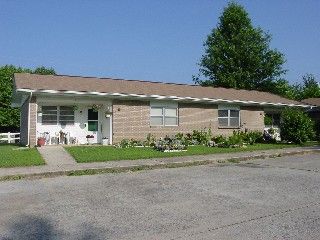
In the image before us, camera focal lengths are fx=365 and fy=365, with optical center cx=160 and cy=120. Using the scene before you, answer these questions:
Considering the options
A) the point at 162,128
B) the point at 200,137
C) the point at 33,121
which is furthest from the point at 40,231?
the point at 200,137

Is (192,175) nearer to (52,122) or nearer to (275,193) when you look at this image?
(275,193)

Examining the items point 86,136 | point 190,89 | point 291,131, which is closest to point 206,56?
point 190,89

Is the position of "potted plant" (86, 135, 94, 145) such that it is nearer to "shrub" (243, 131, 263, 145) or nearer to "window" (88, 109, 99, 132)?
"window" (88, 109, 99, 132)

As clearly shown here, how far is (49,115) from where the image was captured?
20.4 m

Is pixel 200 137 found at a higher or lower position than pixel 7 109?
lower

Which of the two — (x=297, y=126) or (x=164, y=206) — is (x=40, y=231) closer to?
(x=164, y=206)

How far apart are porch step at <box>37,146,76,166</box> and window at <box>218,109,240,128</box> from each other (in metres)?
12.0

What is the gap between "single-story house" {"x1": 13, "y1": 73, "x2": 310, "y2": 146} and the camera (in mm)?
19453

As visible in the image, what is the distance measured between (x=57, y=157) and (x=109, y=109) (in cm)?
664

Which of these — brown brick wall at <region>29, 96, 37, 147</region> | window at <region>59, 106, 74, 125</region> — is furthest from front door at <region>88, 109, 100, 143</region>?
brown brick wall at <region>29, 96, 37, 147</region>

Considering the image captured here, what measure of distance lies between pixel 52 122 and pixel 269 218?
1630 centimetres

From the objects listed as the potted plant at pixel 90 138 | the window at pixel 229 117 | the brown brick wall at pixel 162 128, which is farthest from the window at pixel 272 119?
the potted plant at pixel 90 138

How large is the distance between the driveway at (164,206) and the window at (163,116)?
10965 millimetres

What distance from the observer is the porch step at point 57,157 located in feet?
42.9
